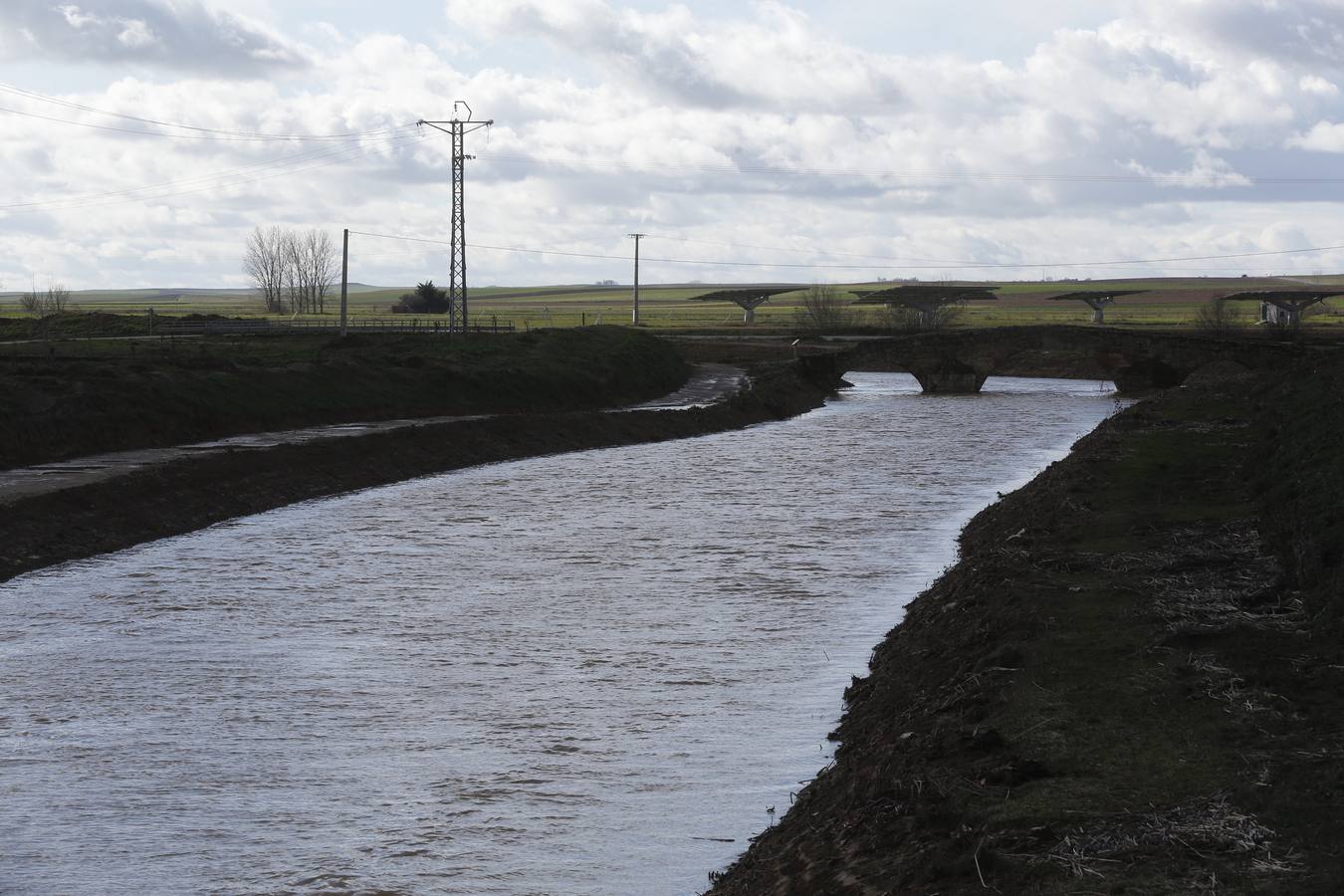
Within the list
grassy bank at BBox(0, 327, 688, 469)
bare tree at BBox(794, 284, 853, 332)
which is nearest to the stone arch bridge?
grassy bank at BBox(0, 327, 688, 469)

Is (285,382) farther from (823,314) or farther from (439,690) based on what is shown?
(823,314)

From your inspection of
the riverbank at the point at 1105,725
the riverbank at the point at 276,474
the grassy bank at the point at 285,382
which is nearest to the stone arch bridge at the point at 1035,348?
the grassy bank at the point at 285,382

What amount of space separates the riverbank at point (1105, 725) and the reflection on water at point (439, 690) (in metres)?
1.33

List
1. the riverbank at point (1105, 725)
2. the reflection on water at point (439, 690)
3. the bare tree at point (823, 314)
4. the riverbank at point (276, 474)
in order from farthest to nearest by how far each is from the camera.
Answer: the bare tree at point (823, 314) < the riverbank at point (276, 474) < the reflection on water at point (439, 690) < the riverbank at point (1105, 725)

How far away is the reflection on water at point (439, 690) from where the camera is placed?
1243cm

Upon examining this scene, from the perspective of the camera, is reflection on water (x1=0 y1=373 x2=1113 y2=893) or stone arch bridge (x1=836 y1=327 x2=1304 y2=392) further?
stone arch bridge (x1=836 y1=327 x2=1304 y2=392)

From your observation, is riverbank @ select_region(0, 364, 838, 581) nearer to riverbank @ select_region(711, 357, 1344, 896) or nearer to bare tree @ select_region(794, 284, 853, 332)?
riverbank @ select_region(711, 357, 1344, 896)

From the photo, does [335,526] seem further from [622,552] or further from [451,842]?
[451,842]

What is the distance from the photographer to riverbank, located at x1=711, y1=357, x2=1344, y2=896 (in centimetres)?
922

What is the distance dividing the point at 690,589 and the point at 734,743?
8.79 m

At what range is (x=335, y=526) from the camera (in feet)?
105

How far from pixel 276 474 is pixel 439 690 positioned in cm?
2088

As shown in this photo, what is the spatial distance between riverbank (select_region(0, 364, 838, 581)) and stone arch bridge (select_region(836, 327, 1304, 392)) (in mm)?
31838

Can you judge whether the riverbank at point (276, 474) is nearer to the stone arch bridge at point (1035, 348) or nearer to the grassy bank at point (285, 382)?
the grassy bank at point (285, 382)
